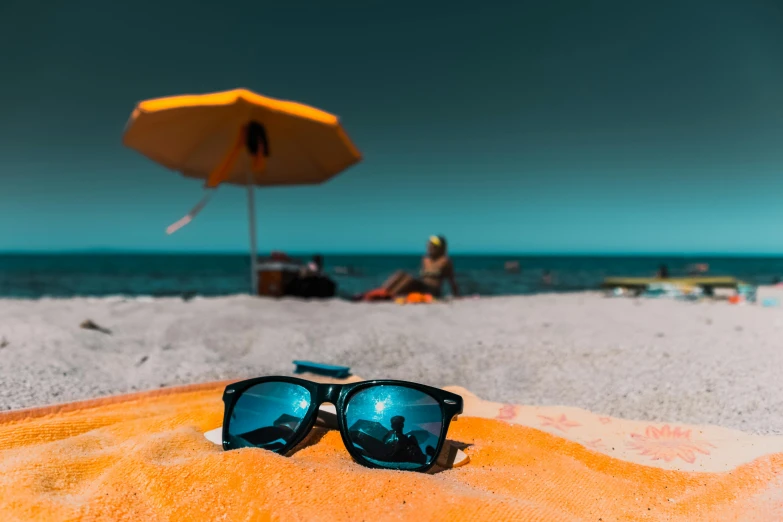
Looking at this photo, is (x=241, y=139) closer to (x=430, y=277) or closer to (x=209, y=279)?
(x=430, y=277)

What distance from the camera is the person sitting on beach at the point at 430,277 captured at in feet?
22.1

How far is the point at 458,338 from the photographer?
2.87 m

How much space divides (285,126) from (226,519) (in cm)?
531

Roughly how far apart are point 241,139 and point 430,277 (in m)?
3.55

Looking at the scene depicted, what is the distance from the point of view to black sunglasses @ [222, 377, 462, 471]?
1030mm

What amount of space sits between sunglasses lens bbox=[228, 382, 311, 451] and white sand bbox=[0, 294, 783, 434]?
921 millimetres

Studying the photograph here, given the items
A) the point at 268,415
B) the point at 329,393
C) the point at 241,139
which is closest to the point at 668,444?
the point at 329,393

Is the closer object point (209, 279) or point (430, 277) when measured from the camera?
point (430, 277)

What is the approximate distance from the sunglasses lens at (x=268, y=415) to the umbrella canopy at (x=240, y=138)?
393 cm

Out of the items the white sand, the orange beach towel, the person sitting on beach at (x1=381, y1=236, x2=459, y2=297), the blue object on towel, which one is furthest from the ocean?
the orange beach towel

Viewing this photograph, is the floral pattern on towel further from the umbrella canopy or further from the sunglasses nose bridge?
the umbrella canopy

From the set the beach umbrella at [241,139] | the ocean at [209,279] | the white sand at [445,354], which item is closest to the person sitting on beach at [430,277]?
the beach umbrella at [241,139]

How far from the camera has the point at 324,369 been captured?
6.21 ft

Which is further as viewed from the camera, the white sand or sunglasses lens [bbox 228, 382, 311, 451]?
the white sand
